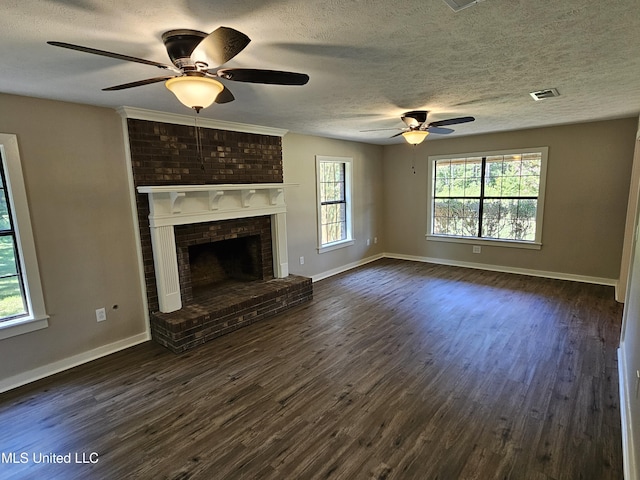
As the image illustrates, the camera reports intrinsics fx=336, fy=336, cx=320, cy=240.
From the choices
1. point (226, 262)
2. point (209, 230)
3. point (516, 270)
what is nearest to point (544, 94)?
point (516, 270)

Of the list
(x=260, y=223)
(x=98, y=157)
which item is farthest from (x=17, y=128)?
(x=260, y=223)

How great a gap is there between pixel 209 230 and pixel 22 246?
173 cm

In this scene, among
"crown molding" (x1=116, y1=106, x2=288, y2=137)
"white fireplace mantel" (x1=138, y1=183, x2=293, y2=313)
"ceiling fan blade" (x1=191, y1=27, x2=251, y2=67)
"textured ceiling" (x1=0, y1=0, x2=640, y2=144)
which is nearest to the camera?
"ceiling fan blade" (x1=191, y1=27, x2=251, y2=67)

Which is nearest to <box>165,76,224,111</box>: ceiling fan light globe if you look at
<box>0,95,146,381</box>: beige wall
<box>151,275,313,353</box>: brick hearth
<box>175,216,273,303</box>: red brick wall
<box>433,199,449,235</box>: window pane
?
<box>0,95,146,381</box>: beige wall

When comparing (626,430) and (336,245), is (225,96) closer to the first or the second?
(626,430)

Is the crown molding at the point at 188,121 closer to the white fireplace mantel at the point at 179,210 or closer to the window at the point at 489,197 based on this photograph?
the white fireplace mantel at the point at 179,210

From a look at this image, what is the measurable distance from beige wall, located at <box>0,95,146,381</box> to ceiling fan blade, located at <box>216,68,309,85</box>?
2130 mm

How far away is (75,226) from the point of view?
316cm

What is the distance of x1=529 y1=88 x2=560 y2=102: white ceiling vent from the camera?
9.88 feet

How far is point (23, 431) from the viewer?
2.36 meters

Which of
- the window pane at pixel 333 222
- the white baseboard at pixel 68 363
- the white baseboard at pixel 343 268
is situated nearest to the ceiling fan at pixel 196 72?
the white baseboard at pixel 68 363

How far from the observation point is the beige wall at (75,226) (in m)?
2.89

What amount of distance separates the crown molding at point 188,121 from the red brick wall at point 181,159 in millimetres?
48

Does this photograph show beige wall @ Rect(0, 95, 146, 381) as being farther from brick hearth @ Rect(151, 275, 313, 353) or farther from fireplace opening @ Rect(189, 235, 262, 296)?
fireplace opening @ Rect(189, 235, 262, 296)
